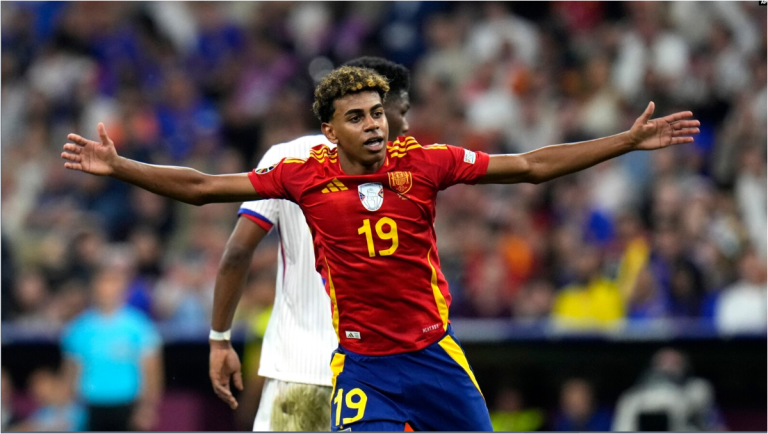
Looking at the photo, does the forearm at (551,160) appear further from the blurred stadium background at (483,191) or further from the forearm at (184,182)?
the blurred stadium background at (483,191)

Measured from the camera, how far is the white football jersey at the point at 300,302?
577 cm

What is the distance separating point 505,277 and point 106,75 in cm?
674

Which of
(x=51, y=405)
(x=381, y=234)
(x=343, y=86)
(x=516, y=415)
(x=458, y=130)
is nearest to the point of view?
(x=381, y=234)

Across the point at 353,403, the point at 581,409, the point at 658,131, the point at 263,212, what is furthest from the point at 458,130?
the point at 353,403

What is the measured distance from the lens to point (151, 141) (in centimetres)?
1394

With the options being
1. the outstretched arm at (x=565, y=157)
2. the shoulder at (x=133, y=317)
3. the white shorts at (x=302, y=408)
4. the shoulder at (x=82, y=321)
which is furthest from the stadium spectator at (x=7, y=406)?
the outstretched arm at (x=565, y=157)

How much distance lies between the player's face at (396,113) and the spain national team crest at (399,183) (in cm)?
100

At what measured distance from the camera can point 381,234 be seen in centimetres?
495

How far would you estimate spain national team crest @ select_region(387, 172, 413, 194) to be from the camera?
4.98m

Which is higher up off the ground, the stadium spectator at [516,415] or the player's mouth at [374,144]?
the player's mouth at [374,144]

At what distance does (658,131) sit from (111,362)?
656 centimetres

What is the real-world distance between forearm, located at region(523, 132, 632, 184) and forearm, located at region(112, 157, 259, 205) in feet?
4.12

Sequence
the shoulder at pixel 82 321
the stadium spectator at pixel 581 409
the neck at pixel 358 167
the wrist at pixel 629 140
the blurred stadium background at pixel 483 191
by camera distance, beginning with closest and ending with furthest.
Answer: the neck at pixel 358 167 < the wrist at pixel 629 140 < the stadium spectator at pixel 581 409 < the blurred stadium background at pixel 483 191 < the shoulder at pixel 82 321

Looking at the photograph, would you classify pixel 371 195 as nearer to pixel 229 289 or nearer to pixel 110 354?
pixel 229 289
